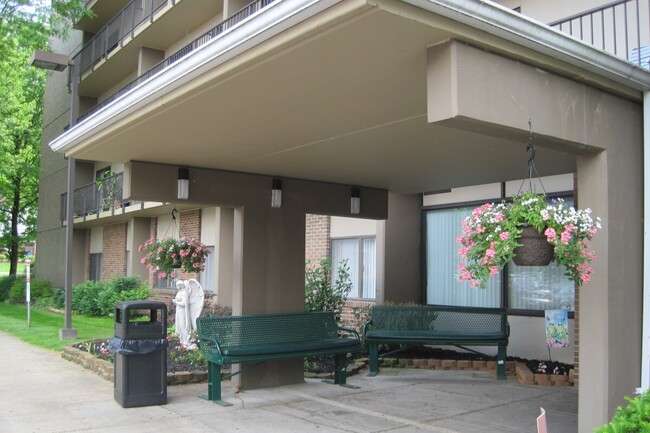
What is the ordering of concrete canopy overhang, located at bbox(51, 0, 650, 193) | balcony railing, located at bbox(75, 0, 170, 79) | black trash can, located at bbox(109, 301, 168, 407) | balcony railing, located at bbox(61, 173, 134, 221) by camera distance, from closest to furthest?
concrete canopy overhang, located at bbox(51, 0, 650, 193), black trash can, located at bbox(109, 301, 168, 407), balcony railing, located at bbox(75, 0, 170, 79), balcony railing, located at bbox(61, 173, 134, 221)

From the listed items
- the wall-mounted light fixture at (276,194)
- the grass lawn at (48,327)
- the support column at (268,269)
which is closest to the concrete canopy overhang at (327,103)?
the wall-mounted light fixture at (276,194)

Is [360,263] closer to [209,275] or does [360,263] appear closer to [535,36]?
[209,275]

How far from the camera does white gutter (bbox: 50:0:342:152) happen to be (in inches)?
152

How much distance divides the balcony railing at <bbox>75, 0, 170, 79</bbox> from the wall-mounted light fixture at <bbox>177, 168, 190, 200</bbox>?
11.1 meters

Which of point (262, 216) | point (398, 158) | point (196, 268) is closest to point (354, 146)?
point (398, 158)

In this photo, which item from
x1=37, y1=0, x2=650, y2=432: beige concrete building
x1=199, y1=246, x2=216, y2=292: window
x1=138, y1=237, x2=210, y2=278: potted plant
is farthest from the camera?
x1=199, y1=246, x2=216, y2=292: window

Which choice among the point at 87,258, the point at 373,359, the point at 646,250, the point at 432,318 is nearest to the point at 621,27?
the point at 646,250

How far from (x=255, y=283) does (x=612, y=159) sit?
5104 mm

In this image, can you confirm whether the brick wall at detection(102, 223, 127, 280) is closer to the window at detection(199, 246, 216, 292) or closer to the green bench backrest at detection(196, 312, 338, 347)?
the window at detection(199, 246, 216, 292)

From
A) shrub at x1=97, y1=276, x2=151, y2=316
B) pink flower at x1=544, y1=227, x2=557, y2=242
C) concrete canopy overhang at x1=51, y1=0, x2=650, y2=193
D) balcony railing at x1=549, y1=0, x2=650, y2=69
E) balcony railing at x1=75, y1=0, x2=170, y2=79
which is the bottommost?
shrub at x1=97, y1=276, x2=151, y2=316

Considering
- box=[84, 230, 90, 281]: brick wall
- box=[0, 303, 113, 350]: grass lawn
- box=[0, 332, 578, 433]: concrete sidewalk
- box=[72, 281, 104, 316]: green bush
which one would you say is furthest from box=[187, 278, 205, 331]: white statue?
box=[84, 230, 90, 281]: brick wall

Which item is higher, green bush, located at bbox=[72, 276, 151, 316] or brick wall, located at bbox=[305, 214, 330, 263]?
brick wall, located at bbox=[305, 214, 330, 263]

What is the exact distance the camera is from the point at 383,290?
12.1m

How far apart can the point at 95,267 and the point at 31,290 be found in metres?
2.60
